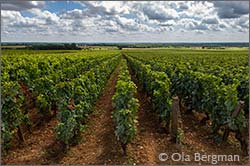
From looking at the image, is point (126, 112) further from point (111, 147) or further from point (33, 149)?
point (33, 149)

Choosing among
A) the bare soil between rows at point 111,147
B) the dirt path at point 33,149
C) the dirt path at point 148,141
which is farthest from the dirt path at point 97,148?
the dirt path at point 33,149

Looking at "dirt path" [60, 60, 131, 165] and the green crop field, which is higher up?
the green crop field

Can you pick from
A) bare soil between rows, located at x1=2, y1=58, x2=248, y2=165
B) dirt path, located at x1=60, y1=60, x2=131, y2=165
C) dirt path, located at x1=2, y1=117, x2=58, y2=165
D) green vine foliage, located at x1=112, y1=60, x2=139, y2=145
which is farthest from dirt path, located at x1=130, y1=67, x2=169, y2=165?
dirt path, located at x1=2, y1=117, x2=58, y2=165

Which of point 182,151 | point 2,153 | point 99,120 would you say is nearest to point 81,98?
point 99,120

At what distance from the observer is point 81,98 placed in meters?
11.3

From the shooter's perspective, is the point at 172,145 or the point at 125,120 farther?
the point at 172,145

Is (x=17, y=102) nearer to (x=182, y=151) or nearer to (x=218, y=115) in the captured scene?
(x=182, y=151)

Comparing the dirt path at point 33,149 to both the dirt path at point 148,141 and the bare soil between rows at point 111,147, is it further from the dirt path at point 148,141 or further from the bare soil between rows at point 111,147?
the dirt path at point 148,141

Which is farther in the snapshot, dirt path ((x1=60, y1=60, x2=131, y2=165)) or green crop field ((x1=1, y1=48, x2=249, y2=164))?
green crop field ((x1=1, y1=48, x2=249, y2=164))

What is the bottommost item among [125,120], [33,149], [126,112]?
[33,149]

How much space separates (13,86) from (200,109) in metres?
6.81

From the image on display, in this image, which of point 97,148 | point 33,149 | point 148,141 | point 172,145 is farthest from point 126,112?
point 33,149

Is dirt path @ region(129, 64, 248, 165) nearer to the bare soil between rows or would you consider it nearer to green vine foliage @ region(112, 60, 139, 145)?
the bare soil between rows

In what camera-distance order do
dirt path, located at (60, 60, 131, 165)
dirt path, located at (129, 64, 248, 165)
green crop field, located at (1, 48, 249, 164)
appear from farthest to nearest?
1. green crop field, located at (1, 48, 249, 164)
2. dirt path, located at (129, 64, 248, 165)
3. dirt path, located at (60, 60, 131, 165)
